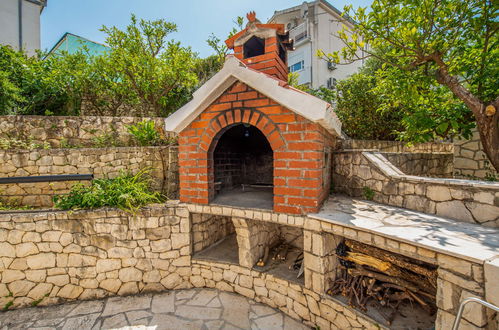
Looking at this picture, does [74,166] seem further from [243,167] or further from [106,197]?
[243,167]

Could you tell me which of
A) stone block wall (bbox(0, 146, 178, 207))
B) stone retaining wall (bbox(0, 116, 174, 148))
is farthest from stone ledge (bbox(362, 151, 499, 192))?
stone retaining wall (bbox(0, 116, 174, 148))

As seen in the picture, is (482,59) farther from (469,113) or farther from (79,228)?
(79,228)

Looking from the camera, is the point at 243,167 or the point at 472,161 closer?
the point at 472,161

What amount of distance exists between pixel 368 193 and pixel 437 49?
329 cm

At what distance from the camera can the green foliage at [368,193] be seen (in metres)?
4.51

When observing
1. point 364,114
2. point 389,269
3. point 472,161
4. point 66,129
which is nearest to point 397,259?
point 389,269

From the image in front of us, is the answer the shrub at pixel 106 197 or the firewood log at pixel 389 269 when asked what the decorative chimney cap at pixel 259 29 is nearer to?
the shrub at pixel 106 197

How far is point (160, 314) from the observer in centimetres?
425

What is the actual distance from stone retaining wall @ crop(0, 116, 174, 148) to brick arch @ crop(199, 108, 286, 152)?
355cm

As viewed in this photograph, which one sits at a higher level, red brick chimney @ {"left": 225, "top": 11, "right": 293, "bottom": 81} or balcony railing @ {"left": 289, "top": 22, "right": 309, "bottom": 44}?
balcony railing @ {"left": 289, "top": 22, "right": 309, "bottom": 44}

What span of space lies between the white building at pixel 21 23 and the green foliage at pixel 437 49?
1675 cm

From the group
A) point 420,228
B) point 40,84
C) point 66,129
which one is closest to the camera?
point 420,228

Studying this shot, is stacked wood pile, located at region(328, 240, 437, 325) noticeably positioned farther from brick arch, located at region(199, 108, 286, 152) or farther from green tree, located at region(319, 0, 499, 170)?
green tree, located at region(319, 0, 499, 170)

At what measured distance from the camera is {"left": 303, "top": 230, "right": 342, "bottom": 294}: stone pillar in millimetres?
3514
